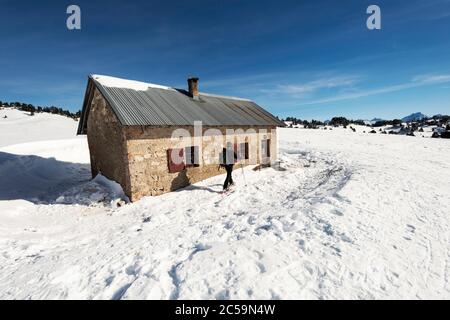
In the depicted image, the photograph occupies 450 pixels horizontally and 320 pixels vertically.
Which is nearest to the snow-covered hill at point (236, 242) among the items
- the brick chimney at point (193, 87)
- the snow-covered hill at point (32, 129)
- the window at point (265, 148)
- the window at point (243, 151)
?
the window at point (243, 151)

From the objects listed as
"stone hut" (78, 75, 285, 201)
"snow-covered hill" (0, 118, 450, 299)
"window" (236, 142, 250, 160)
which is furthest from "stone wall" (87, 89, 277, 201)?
"window" (236, 142, 250, 160)

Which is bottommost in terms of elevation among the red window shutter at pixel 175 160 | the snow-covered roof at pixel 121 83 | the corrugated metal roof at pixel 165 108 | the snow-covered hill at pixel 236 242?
the snow-covered hill at pixel 236 242

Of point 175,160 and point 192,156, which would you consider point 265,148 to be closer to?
point 192,156

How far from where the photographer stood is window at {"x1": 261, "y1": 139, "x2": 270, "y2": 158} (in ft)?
55.5

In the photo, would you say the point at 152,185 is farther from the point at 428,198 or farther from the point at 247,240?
the point at 428,198

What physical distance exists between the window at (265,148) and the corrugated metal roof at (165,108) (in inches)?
46.9

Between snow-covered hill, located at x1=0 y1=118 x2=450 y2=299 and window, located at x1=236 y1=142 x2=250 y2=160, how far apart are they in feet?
11.7

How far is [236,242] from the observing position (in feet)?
18.8

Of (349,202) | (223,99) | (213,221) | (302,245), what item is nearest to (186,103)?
(223,99)

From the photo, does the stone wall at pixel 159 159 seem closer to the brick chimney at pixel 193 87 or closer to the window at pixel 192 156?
the window at pixel 192 156

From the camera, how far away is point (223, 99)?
1833cm

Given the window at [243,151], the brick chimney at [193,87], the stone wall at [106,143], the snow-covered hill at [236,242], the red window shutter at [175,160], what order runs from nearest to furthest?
the snow-covered hill at [236,242] → the stone wall at [106,143] → the red window shutter at [175,160] → the window at [243,151] → the brick chimney at [193,87]

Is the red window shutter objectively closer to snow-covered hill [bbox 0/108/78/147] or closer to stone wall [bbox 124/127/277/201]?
stone wall [bbox 124/127/277/201]

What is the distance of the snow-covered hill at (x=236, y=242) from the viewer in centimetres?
435
